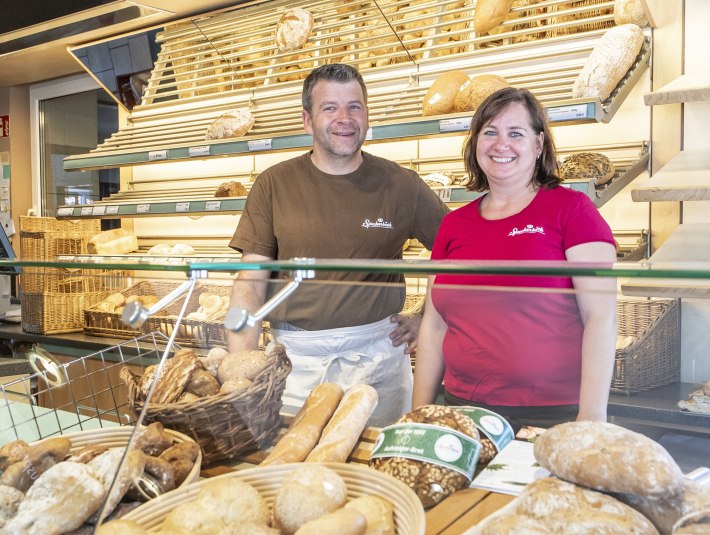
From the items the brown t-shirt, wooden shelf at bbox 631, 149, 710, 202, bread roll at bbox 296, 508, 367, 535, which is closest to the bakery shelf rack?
wooden shelf at bbox 631, 149, 710, 202

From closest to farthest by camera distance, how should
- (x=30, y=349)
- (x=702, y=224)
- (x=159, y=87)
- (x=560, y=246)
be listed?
(x=30, y=349), (x=560, y=246), (x=702, y=224), (x=159, y=87)

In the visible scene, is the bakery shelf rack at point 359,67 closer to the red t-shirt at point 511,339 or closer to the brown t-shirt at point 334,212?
the brown t-shirt at point 334,212

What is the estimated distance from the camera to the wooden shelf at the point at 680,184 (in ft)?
6.88

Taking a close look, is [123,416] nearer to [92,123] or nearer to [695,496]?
[695,496]

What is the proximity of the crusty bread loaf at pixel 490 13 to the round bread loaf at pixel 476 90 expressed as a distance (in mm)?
331

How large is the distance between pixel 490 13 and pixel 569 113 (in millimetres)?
770

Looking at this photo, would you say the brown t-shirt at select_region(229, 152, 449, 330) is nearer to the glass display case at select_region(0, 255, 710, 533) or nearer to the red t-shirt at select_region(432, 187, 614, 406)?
the glass display case at select_region(0, 255, 710, 533)

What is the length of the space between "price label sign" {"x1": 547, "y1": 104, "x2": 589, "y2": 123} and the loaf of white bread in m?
2.89

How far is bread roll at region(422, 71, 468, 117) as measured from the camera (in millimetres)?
2914

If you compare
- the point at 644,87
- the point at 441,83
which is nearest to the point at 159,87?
the point at 441,83

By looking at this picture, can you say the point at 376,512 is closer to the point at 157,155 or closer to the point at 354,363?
the point at 354,363

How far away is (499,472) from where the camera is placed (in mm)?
802

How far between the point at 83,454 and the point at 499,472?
525 millimetres

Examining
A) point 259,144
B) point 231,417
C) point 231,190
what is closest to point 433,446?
point 231,417
